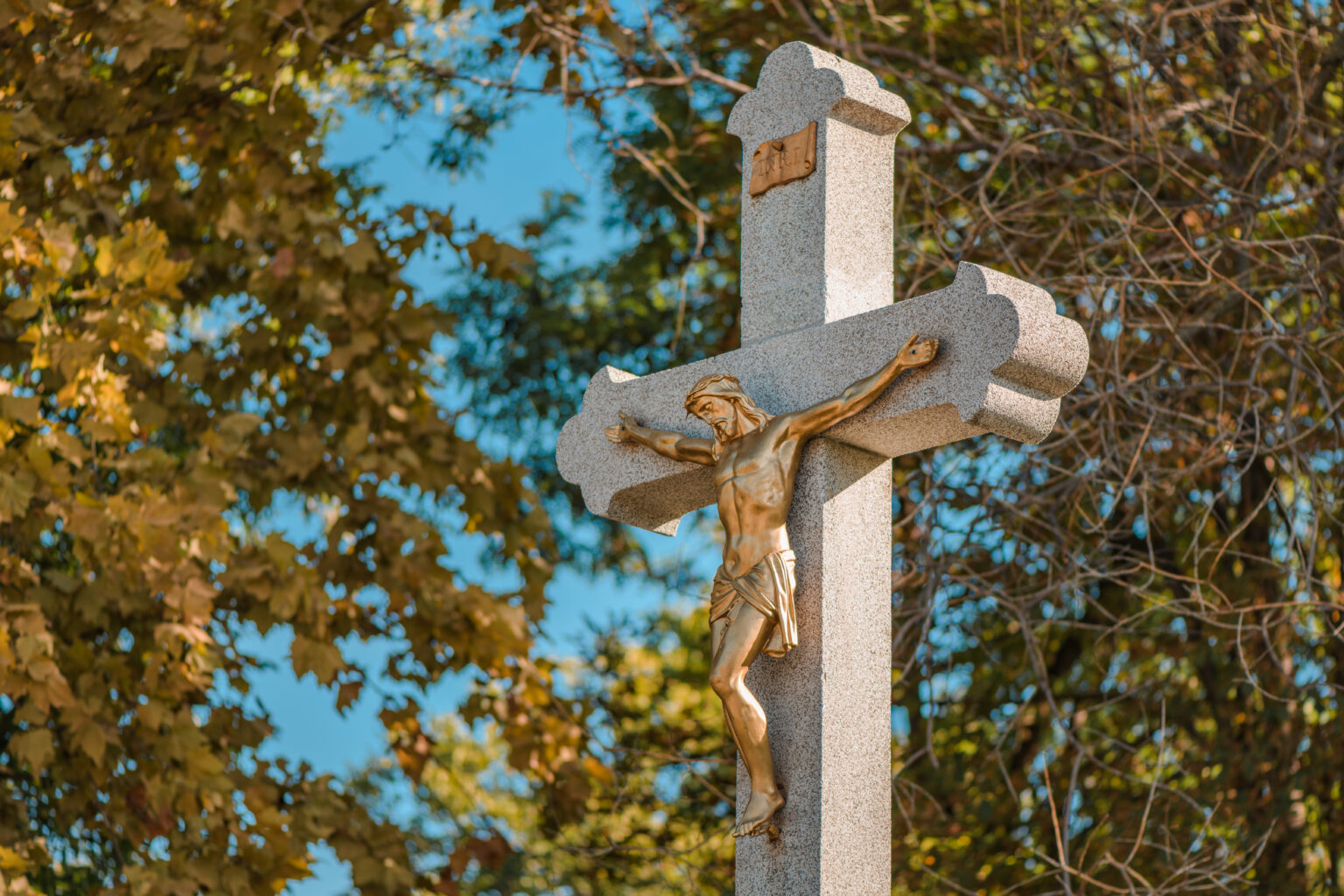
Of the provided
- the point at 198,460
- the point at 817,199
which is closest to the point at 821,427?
the point at 817,199

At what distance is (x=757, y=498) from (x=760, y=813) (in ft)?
2.00

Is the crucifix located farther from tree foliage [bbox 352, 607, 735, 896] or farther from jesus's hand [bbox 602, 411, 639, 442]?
tree foliage [bbox 352, 607, 735, 896]

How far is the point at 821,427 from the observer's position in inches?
125

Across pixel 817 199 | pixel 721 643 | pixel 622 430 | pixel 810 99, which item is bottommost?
pixel 721 643

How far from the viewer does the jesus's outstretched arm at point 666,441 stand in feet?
11.2

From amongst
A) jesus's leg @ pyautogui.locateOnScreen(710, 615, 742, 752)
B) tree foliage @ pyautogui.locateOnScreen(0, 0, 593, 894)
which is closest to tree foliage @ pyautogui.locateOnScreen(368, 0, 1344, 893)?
tree foliage @ pyautogui.locateOnScreen(0, 0, 593, 894)

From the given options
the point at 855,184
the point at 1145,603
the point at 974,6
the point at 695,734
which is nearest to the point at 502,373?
the point at 695,734

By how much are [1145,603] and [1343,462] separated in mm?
1590

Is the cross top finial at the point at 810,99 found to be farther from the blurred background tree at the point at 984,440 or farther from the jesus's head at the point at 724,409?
the blurred background tree at the point at 984,440

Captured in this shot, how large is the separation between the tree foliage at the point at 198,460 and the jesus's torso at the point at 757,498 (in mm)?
2675

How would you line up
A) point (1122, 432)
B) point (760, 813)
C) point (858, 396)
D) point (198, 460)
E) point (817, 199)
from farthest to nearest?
point (1122, 432) → point (198, 460) → point (817, 199) → point (858, 396) → point (760, 813)

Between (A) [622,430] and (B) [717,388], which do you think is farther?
(A) [622,430]

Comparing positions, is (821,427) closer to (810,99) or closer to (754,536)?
(754,536)

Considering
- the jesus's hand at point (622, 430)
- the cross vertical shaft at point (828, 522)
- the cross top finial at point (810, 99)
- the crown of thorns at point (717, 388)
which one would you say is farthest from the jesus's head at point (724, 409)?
the cross top finial at point (810, 99)
